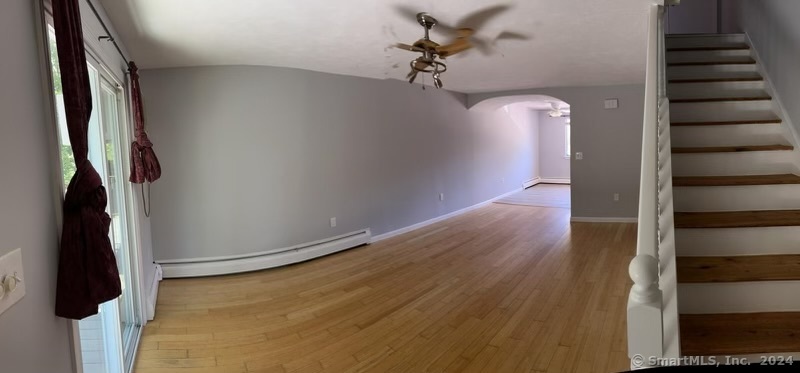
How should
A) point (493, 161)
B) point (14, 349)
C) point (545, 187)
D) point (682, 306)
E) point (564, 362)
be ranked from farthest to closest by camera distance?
point (545, 187)
point (493, 161)
point (564, 362)
point (682, 306)
point (14, 349)

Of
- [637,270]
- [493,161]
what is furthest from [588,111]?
[637,270]

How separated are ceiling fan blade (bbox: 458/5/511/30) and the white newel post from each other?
221cm

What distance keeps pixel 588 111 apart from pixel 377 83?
138 inches

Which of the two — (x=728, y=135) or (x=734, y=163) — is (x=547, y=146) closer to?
(x=728, y=135)

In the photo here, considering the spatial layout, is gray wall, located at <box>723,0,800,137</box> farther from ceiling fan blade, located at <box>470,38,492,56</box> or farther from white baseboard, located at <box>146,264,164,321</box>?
white baseboard, located at <box>146,264,164,321</box>

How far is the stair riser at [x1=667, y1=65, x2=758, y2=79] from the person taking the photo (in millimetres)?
3068

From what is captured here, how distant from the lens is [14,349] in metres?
0.91

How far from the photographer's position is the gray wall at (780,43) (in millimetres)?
2352

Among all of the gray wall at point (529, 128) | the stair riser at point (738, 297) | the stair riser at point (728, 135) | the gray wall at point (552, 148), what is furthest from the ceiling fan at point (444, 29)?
the gray wall at point (552, 148)

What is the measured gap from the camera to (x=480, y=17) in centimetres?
294

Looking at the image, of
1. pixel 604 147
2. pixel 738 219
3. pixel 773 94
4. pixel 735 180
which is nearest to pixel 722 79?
pixel 773 94

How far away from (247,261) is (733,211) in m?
4.06

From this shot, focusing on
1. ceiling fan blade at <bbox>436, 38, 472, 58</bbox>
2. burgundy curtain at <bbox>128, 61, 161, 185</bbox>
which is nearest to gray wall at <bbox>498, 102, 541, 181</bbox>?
ceiling fan blade at <bbox>436, 38, 472, 58</bbox>

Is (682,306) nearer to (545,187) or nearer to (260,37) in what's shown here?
(260,37)
